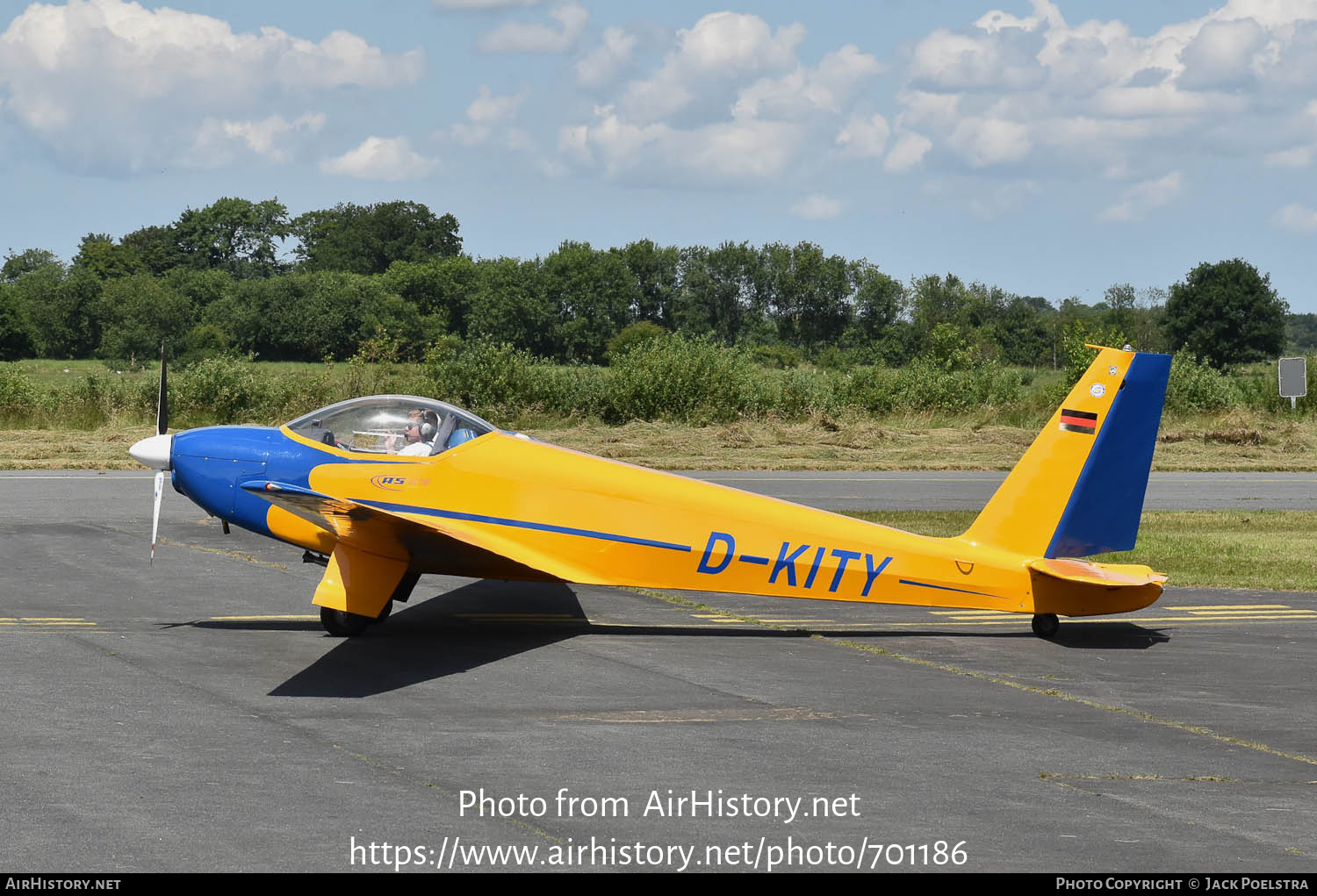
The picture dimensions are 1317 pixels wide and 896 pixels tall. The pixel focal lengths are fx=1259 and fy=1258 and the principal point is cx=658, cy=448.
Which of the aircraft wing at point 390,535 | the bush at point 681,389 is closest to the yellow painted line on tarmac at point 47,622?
the aircraft wing at point 390,535

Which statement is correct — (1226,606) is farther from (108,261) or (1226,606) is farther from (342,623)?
(108,261)

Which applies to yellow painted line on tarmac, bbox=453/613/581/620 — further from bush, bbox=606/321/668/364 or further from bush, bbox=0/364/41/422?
bush, bbox=606/321/668/364

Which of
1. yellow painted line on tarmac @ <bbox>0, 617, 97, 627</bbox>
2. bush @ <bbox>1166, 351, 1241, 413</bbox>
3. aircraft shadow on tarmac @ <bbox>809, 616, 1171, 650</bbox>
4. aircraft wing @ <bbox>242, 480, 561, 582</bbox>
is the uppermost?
bush @ <bbox>1166, 351, 1241, 413</bbox>

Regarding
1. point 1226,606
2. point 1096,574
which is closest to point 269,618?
point 1096,574

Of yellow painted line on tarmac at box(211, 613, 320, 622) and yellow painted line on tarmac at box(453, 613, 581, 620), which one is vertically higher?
yellow painted line on tarmac at box(453, 613, 581, 620)

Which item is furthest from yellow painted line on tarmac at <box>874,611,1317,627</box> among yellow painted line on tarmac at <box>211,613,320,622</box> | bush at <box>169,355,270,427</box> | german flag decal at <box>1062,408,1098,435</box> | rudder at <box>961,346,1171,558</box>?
bush at <box>169,355,270,427</box>

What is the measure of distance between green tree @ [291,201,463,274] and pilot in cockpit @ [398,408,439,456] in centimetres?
13408

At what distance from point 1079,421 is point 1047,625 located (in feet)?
6.10

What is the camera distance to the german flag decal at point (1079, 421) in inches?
438

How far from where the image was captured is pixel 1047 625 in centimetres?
1137

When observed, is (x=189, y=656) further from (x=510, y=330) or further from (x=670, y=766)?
(x=510, y=330)

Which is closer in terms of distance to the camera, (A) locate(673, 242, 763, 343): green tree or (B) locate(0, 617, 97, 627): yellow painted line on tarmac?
(B) locate(0, 617, 97, 627): yellow painted line on tarmac

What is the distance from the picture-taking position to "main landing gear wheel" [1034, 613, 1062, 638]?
11.3 metres

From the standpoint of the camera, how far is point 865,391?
4166 centimetres
